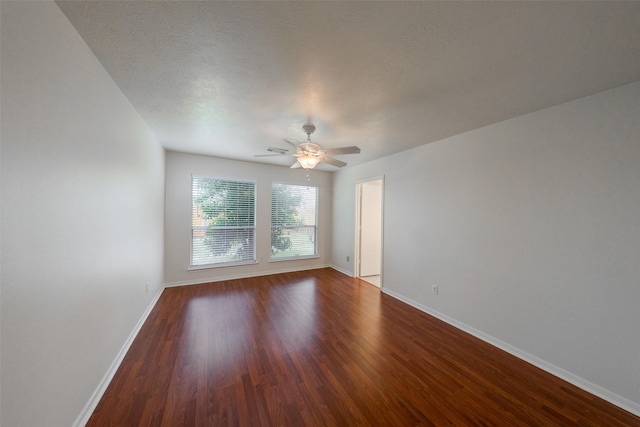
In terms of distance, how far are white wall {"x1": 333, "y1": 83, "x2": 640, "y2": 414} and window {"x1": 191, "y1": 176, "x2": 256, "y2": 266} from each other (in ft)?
11.2

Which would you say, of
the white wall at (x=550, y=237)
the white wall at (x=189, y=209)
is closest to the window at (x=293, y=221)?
the white wall at (x=189, y=209)

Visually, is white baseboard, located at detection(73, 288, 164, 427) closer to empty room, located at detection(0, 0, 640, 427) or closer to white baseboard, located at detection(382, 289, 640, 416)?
empty room, located at detection(0, 0, 640, 427)

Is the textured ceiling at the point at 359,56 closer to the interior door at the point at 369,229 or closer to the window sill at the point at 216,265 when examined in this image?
the interior door at the point at 369,229

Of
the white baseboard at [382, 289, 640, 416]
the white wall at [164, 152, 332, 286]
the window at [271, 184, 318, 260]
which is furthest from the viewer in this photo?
the window at [271, 184, 318, 260]

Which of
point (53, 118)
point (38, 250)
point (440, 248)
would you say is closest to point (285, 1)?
point (53, 118)

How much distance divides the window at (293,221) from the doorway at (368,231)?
3.86ft

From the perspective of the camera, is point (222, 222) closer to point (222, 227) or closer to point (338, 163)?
point (222, 227)

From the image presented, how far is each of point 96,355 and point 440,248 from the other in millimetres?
3674

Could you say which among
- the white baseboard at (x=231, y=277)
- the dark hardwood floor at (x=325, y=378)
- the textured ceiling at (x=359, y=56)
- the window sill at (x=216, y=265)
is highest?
the textured ceiling at (x=359, y=56)

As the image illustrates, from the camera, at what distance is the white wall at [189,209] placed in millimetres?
3967

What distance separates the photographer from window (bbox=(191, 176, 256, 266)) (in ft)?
13.7

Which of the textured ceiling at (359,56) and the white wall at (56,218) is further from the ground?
the textured ceiling at (359,56)

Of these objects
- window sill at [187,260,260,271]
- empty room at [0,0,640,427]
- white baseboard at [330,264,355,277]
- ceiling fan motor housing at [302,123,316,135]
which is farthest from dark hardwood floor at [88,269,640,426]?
ceiling fan motor housing at [302,123,316,135]

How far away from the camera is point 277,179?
15.9 feet
